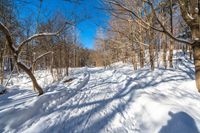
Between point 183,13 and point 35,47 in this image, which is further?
point 35,47

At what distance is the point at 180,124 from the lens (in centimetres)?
321

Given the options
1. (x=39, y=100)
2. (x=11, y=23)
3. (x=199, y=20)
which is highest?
(x=11, y=23)

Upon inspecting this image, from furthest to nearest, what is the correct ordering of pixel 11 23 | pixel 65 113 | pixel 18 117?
1. pixel 11 23
2. pixel 65 113
3. pixel 18 117

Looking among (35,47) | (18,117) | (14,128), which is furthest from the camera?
(35,47)

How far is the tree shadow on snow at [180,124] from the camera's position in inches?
121

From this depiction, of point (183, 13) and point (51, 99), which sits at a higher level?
point (183, 13)

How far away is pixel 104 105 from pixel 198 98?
326 centimetres

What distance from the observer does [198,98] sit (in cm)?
518

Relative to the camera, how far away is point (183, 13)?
5422 millimetres

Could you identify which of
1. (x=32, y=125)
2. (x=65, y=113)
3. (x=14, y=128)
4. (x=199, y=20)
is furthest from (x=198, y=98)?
(x=14, y=128)

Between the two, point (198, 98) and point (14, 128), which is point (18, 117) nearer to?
point (14, 128)

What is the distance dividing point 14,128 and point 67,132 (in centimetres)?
135

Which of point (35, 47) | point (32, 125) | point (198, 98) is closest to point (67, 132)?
point (32, 125)

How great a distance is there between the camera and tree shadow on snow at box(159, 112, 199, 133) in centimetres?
308
